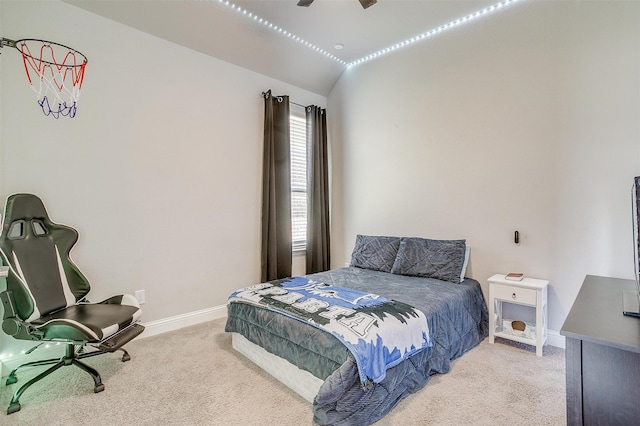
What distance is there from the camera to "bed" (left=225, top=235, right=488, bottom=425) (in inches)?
65.7

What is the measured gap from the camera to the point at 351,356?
1.67m

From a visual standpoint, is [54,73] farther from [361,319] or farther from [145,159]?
[361,319]

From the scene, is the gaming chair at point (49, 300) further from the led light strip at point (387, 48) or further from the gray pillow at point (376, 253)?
the led light strip at point (387, 48)

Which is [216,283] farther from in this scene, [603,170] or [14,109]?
[603,170]

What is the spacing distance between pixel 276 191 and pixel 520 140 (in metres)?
2.65

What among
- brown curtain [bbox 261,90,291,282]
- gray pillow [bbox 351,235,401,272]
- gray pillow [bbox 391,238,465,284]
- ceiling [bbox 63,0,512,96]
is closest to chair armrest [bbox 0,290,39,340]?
brown curtain [bbox 261,90,291,282]

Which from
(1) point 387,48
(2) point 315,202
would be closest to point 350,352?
(2) point 315,202

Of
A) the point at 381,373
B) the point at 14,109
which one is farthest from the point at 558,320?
the point at 14,109

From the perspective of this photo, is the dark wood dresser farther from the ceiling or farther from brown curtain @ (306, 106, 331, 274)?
brown curtain @ (306, 106, 331, 274)

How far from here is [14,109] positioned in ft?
7.75

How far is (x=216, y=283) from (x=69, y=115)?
2.07 m

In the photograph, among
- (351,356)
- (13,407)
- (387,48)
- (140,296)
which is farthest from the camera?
(387,48)

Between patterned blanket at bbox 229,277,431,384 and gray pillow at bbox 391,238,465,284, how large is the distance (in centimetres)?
97

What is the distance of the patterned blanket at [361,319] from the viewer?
1.71 metres
